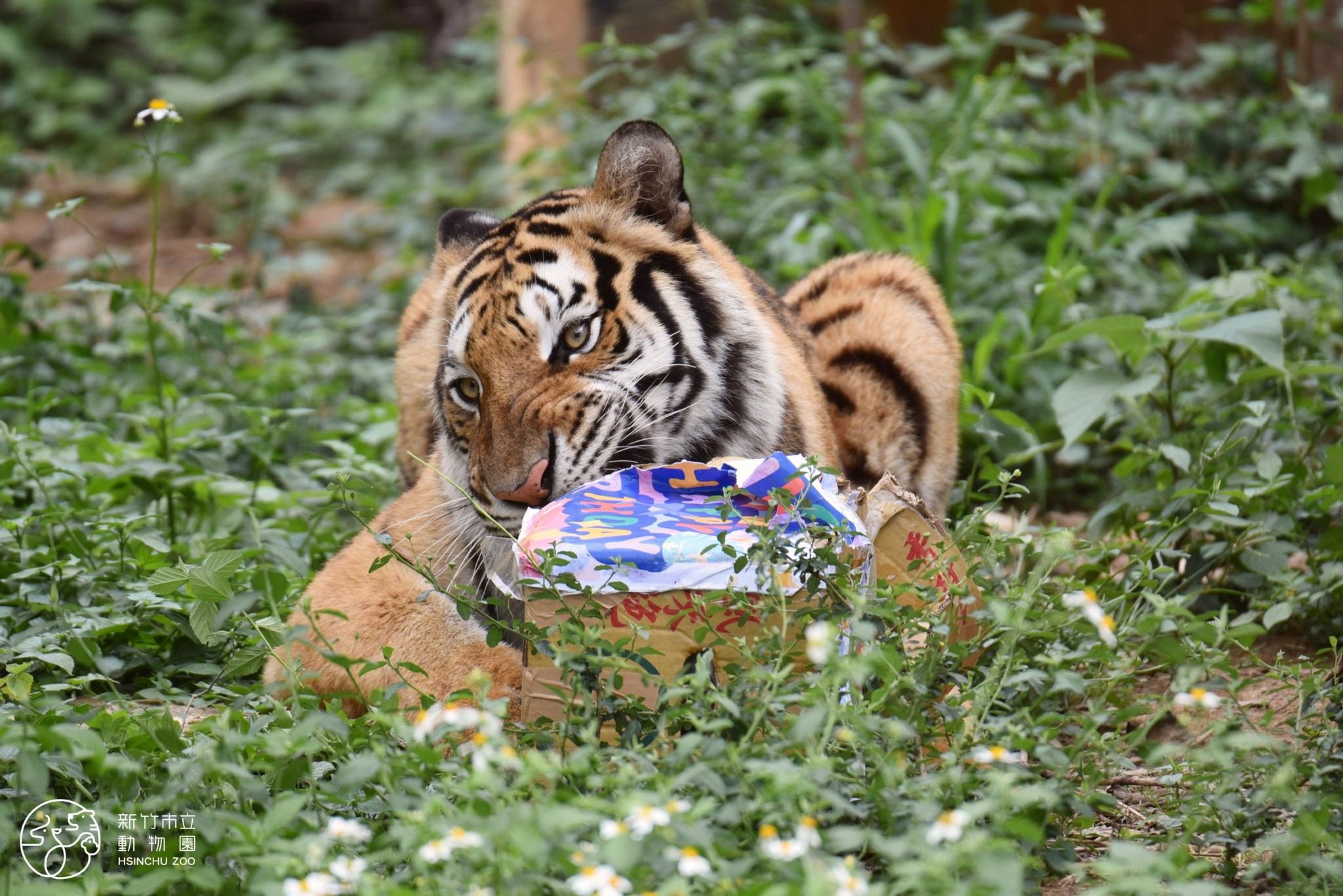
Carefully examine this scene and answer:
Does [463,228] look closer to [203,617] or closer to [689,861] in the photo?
[203,617]

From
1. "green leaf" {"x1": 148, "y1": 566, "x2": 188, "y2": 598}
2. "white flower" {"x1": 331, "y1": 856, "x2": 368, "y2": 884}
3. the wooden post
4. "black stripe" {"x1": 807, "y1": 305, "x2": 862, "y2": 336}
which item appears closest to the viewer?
"white flower" {"x1": 331, "y1": 856, "x2": 368, "y2": 884}

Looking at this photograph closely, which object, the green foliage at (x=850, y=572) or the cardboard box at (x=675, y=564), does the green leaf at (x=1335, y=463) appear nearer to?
the green foliage at (x=850, y=572)

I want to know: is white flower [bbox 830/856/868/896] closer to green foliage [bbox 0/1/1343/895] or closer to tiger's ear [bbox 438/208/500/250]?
green foliage [bbox 0/1/1343/895]

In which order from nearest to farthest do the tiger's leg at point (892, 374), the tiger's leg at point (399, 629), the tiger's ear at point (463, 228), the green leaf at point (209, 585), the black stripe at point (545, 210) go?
1. the green leaf at point (209, 585)
2. the tiger's leg at point (399, 629)
3. the black stripe at point (545, 210)
4. the tiger's ear at point (463, 228)
5. the tiger's leg at point (892, 374)

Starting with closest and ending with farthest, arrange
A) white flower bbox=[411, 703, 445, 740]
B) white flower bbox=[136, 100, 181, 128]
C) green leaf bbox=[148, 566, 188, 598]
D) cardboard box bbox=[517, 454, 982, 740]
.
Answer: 1. white flower bbox=[411, 703, 445, 740]
2. cardboard box bbox=[517, 454, 982, 740]
3. green leaf bbox=[148, 566, 188, 598]
4. white flower bbox=[136, 100, 181, 128]

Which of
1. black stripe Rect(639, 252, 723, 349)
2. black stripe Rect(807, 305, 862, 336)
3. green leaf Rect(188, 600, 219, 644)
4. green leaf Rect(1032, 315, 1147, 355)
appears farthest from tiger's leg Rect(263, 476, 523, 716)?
green leaf Rect(1032, 315, 1147, 355)

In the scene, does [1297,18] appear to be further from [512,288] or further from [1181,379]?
[512,288]

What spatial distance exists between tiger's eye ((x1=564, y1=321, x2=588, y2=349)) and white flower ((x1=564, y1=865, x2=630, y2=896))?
1.30 metres

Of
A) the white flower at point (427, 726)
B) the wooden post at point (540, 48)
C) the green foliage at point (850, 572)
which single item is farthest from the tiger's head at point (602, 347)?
the wooden post at point (540, 48)

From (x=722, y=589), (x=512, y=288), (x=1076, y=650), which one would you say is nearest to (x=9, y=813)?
(x=722, y=589)

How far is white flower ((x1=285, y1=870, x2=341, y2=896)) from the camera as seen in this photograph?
1.48m

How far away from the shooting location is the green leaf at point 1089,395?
313 centimetres

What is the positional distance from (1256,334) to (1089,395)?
1.43 feet

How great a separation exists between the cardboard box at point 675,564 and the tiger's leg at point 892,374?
0.99 metres
